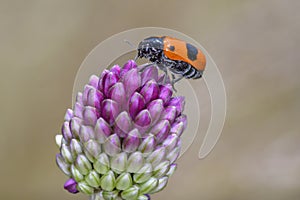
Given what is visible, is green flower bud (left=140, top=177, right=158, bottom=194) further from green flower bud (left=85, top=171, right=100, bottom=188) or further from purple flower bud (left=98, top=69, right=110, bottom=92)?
purple flower bud (left=98, top=69, right=110, bottom=92)

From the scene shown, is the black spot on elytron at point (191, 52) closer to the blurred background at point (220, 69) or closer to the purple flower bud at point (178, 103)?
the purple flower bud at point (178, 103)

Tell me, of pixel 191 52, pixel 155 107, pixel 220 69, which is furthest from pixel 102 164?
pixel 220 69

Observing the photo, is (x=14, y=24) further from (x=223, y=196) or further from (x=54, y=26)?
(x=223, y=196)

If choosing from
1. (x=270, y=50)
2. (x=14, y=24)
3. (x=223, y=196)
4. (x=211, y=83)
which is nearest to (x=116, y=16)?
(x=14, y=24)

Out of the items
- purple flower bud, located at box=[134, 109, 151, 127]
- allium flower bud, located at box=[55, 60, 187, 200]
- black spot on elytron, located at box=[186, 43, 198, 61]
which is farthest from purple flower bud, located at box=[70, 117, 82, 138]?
black spot on elytron, located at box=[186, 43, 198, 61]

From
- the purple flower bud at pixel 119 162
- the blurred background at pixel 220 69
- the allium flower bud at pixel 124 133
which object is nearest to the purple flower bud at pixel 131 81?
the allium flower bud at pixel 124 133
